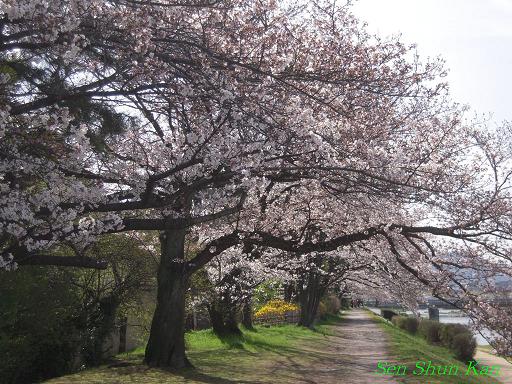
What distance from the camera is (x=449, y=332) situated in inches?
1051

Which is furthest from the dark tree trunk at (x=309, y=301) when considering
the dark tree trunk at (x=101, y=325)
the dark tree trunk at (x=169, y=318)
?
the dark tree trunk at (x=169, y=318)

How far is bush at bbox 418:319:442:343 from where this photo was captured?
30062 millimetres

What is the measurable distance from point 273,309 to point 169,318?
22.0 m

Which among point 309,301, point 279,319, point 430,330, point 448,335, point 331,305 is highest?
point 331,305

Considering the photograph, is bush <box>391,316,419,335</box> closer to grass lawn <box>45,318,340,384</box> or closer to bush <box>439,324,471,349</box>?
bush <box>439,324,471,349</box>

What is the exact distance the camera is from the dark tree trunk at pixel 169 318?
42.1 ft

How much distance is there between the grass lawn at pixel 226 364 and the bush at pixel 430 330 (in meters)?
10.1

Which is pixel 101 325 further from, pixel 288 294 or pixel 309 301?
pixel 288 294

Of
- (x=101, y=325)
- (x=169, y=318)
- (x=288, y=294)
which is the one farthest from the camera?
(x=288, y=294)

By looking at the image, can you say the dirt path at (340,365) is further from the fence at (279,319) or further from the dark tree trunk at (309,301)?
the dark tree trunk at (309,301)

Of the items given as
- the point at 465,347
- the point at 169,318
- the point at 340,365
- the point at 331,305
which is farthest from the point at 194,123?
the point at 331,305

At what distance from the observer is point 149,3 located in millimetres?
6043

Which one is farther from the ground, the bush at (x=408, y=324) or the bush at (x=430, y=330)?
the bush at (x=408, y=324)

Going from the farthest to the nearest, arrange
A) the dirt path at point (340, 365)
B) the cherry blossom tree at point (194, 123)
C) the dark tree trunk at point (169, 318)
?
the dark tree trunk at point (169, 318), the dirt path at point (340, 365), the cherry blossom tree at point (194, 123)
